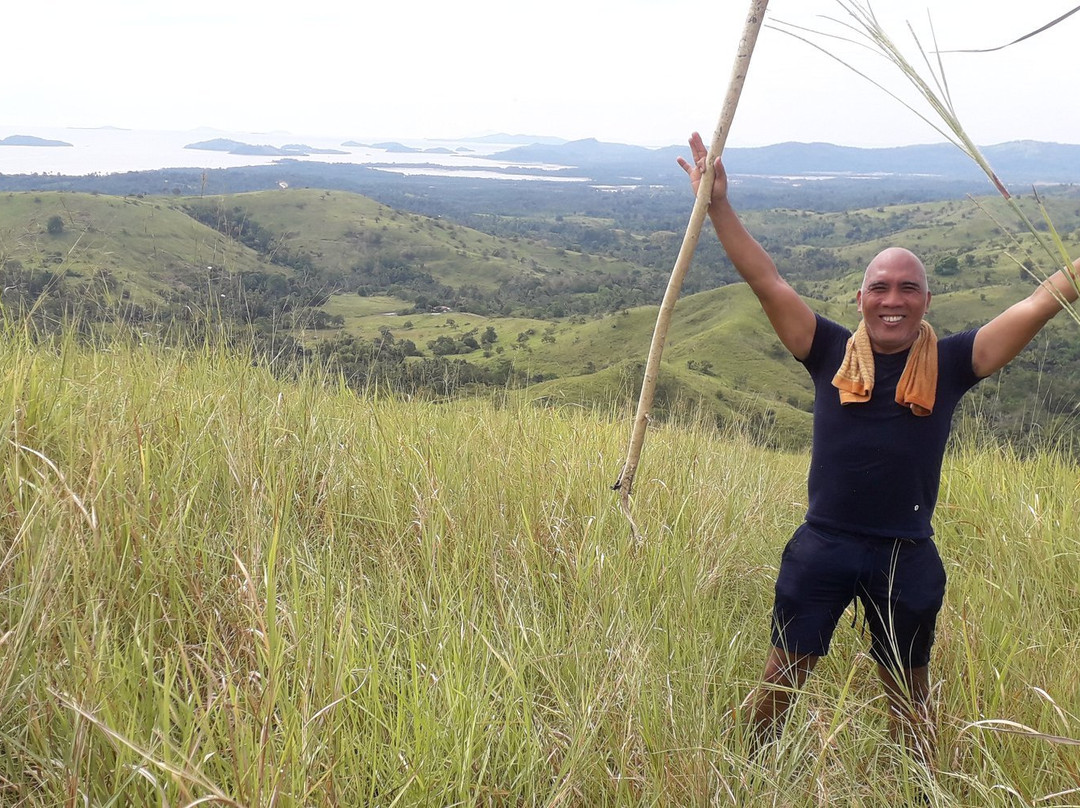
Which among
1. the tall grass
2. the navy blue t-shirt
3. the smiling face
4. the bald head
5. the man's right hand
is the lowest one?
the tall grass

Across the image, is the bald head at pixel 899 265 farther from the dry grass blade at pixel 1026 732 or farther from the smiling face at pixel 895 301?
the dry grass blade at pixel 1026 732

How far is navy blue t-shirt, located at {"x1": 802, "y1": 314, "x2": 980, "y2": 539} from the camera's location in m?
2.24

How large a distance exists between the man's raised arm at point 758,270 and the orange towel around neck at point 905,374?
160 mm

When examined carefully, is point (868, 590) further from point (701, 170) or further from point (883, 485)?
point (701, 170)

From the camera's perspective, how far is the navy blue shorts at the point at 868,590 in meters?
2.21

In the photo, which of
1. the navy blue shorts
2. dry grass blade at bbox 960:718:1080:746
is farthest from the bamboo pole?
dry grass blade at bbox 960:718:1080:746

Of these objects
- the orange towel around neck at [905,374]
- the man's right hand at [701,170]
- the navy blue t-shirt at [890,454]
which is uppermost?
the man's right hand at [701,170]

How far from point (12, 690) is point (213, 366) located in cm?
279

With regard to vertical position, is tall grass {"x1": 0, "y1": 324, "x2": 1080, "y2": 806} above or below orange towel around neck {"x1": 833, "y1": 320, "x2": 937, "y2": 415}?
below

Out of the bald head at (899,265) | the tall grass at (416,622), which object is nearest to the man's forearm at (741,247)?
the bald head at (899,265)

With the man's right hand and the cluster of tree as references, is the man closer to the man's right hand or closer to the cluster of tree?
the man's right hand

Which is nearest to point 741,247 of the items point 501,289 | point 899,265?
point 899,265

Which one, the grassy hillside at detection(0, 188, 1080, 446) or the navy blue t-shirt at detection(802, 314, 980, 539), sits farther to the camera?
Answer: the grassy hillside at detection(0, 188, 1080, 446)

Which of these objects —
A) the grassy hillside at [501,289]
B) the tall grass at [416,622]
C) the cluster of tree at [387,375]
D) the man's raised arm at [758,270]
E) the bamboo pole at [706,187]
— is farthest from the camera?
the cluster of tree at [387,375]
